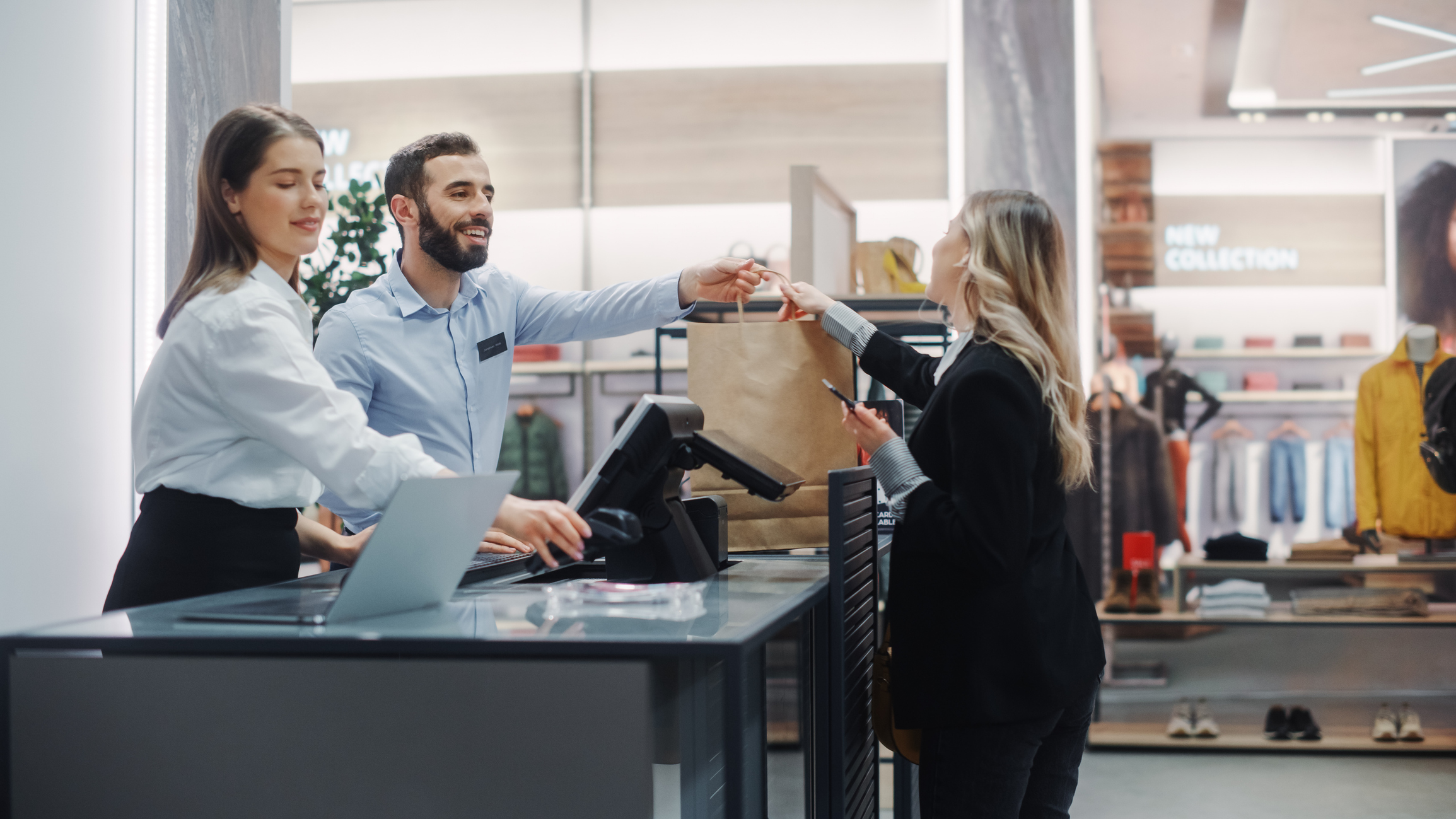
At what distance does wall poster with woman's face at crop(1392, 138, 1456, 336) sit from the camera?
4.98 m

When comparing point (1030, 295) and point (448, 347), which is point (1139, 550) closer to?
point (1030, 295)

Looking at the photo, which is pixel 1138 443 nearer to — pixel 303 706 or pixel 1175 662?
pixel 1175 662

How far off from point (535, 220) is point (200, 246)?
4200mm

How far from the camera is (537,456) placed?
567 centimetres

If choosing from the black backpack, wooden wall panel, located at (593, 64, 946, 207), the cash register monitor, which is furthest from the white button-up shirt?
the black backpack

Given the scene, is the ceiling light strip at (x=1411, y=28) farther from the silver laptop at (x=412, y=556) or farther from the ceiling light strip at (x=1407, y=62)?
the silver laptop at (x=412, y=556)

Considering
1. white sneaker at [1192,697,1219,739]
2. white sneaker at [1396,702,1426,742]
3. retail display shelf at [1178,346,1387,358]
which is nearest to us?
white sneaker at [1396,702,1426,742]

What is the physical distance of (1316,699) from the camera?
490cm

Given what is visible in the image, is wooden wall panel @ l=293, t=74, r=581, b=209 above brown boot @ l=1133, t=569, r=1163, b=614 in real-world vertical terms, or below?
above

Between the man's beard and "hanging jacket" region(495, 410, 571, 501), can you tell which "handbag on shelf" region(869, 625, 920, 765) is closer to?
the man's beard

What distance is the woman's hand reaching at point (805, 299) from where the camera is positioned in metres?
2.26

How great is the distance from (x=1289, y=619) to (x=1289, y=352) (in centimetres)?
135

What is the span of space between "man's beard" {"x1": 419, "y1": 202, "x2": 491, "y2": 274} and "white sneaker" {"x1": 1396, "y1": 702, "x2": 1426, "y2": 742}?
13.8 feet

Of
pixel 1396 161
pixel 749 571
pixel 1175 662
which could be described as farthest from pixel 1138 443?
pixel 749 571
